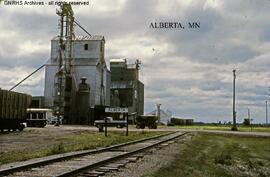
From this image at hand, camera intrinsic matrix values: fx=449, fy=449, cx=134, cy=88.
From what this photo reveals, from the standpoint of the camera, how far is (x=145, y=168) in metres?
13.5

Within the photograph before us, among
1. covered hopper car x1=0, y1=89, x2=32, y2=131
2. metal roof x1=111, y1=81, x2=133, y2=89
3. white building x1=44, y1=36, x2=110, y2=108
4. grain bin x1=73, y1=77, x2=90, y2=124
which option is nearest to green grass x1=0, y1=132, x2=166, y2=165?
covered hopper car x1=0, y1=89, x2=32, y2=131

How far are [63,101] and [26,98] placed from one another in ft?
136

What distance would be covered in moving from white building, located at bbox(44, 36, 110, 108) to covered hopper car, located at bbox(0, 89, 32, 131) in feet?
152

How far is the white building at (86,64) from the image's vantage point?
8997 centimetres

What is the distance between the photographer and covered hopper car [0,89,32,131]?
37344 millimetres

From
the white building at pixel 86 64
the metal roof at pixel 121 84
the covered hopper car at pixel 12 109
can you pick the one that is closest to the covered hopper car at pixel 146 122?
the white building at pixel 86 64

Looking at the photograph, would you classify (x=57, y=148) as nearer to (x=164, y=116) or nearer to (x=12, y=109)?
(x=12, y=109)

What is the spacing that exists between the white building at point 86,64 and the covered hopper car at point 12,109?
46.4 metres

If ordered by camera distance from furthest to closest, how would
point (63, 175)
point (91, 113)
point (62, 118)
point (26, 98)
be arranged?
point (91, 113) < point (62, 118) < point (26, 98) < point (63, 175)

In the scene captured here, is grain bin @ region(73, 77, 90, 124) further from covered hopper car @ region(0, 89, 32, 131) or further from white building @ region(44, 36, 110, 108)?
covered hopper car @ region(0, 89, 32, 131)

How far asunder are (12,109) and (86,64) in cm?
5303

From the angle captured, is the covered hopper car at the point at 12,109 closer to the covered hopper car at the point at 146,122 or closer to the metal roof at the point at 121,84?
the covered hopper car at the point at 146,122

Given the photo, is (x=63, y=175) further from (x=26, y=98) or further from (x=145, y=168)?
(x=26, y=98)

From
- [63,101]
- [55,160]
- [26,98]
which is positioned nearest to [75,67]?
[63,101]
